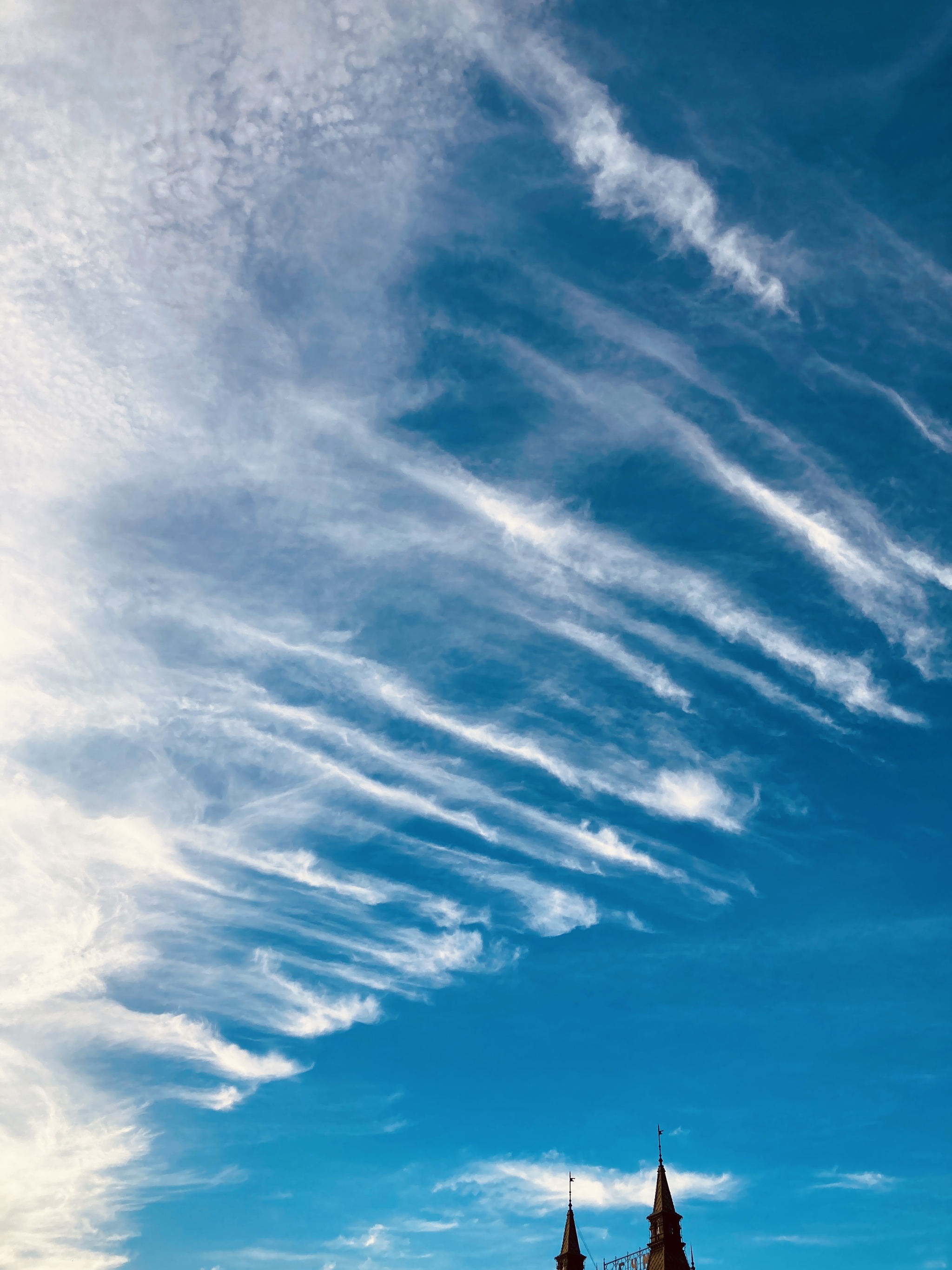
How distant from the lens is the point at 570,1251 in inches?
5162

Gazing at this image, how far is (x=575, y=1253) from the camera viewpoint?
131m

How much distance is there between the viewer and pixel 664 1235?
390ft

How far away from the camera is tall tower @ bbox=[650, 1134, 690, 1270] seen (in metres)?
117

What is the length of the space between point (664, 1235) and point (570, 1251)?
18.6 m

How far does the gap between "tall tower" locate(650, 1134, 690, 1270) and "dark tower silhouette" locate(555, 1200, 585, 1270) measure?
1296 cm

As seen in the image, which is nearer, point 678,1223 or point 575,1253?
point 678,1223

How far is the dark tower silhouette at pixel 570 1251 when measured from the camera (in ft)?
423

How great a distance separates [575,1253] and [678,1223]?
1848 centimetres

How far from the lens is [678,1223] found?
394 feet

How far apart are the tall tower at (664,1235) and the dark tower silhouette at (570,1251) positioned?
42.5 feet

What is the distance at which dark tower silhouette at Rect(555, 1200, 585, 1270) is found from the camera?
423 feet
